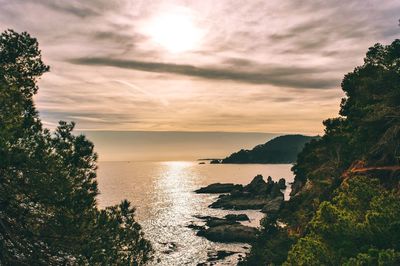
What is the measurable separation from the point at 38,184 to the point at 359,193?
17954 millimetres

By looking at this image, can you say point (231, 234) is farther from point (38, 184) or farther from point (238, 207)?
point (38, 184)

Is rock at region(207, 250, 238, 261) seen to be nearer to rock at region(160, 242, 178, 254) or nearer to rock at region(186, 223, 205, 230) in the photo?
rock at region(160, 242, 178, 254)

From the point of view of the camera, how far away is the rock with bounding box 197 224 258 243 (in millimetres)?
73875

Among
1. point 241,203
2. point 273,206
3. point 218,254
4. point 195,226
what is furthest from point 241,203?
point 218,254

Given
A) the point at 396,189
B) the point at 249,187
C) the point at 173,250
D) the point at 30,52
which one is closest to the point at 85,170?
the point at 30,52

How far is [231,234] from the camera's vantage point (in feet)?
247

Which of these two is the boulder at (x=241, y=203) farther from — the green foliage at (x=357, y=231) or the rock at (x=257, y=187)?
the green foliage at (x=357, y=231)

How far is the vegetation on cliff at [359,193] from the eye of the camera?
1708cm

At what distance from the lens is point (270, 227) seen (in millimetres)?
53312

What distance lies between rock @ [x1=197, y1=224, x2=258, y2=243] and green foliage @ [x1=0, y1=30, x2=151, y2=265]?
59.0 m

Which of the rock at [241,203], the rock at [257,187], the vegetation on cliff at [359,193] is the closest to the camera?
the vegetation on cliff at [359,193]

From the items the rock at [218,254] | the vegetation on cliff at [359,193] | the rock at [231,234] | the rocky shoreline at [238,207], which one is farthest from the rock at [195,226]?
the vegetation on cliff at [359,193]

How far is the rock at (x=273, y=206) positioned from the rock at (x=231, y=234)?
112 ft

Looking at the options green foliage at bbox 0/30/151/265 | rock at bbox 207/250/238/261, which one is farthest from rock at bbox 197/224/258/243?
green foliage at bbox 0/30/151/265
